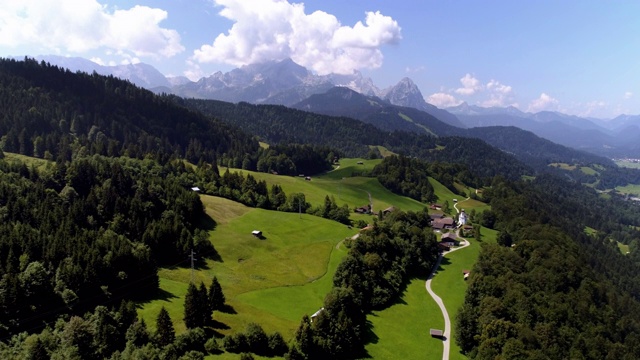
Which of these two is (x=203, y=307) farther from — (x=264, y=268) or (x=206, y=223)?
(x=206, y=223)

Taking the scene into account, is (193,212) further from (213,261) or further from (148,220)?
(213,261)

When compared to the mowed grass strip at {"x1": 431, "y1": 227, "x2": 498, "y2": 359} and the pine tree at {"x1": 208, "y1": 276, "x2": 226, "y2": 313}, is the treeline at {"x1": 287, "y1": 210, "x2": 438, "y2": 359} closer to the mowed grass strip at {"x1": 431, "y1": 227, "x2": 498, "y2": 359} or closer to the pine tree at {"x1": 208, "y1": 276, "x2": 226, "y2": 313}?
the mowed grass strip at {"x1": 431, "y1": 227, "x2": 498, "y2": 359}

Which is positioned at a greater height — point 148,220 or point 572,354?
point 148,220

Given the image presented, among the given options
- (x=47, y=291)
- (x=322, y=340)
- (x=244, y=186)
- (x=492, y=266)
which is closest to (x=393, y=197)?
(x=244, y=186)

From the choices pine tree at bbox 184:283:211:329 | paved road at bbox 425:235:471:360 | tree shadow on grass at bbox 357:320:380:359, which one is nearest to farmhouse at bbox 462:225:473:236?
paved road at bbox 425:235:471:360

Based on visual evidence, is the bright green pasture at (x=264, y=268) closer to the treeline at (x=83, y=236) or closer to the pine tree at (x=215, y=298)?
the pine tree at (x=215, y=298)

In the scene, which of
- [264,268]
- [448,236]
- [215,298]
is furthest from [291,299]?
[448,236]
